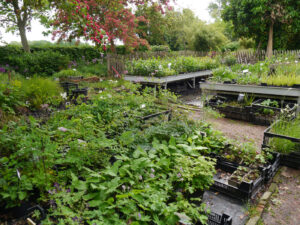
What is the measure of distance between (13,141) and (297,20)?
16.5 m

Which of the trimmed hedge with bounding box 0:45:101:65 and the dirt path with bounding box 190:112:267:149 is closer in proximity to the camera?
the dirt path with bounding box 190:112:267:149

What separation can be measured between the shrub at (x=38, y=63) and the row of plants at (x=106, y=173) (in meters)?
7.36

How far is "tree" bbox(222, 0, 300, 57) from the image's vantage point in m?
13.6

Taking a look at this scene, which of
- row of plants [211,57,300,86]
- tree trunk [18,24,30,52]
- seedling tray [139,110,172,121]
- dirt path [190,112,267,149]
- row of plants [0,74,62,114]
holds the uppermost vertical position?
tree trunk [18,24,30,52]

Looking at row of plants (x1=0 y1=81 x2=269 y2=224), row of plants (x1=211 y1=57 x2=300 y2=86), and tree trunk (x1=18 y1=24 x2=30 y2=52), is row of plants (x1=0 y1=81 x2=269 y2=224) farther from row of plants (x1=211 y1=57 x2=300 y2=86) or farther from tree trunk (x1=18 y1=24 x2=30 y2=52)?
tree trunk (x1=18 y1=24 x2=30 y2=52)

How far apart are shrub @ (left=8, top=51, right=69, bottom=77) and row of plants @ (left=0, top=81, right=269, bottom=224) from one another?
24.1 feet

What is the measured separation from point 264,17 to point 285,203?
575 inches

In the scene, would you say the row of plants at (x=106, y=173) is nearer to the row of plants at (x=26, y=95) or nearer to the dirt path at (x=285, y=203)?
the dirt path at (x=285, y=203)

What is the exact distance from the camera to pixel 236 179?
9.72 ft

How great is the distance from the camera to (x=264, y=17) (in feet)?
46.9

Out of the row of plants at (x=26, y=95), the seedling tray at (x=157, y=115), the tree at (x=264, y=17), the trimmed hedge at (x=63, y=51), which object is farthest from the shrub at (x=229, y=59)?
Answer: the row of plants at (x=26, y=95)

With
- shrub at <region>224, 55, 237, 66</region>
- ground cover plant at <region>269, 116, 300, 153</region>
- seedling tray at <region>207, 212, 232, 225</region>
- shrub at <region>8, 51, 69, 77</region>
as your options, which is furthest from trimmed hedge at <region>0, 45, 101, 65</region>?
seedling tray at <region>207, 212, 232, 225</region>

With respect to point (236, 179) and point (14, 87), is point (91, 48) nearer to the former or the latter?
point (14, 87)

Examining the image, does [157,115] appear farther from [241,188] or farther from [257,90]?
[257,90]
